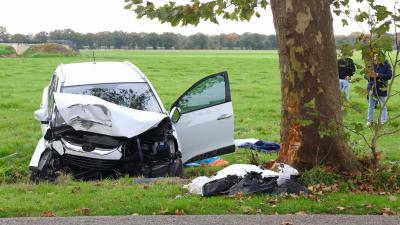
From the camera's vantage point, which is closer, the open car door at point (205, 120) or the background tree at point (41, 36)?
the open car door at point (205, 120)

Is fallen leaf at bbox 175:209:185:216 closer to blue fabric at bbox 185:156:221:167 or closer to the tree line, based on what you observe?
blue fabric at bbox 185:156:221:167

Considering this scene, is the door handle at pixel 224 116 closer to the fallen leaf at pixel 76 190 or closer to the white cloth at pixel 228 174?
the white cloth at pixel 228 174

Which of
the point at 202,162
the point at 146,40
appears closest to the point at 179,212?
the point at 202,162

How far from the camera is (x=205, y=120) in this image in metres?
9.59

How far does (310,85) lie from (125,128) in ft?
8.71

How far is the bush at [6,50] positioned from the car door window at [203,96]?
171ft

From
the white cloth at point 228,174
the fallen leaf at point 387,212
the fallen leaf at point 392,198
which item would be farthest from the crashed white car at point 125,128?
the fallen leaf at point 387,212

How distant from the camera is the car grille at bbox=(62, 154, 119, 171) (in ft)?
27.6

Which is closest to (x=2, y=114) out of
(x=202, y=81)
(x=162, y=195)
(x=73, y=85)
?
(x=73, y=85)

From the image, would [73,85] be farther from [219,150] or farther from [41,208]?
[41,208]

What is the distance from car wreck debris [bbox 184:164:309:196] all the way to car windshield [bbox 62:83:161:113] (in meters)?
2.59

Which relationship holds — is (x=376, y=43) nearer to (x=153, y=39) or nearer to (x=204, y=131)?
(x=204, y=131)

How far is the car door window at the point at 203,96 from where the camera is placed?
378 inches

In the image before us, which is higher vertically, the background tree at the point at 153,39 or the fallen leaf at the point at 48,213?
the fallen leaf at the point at 48,213
